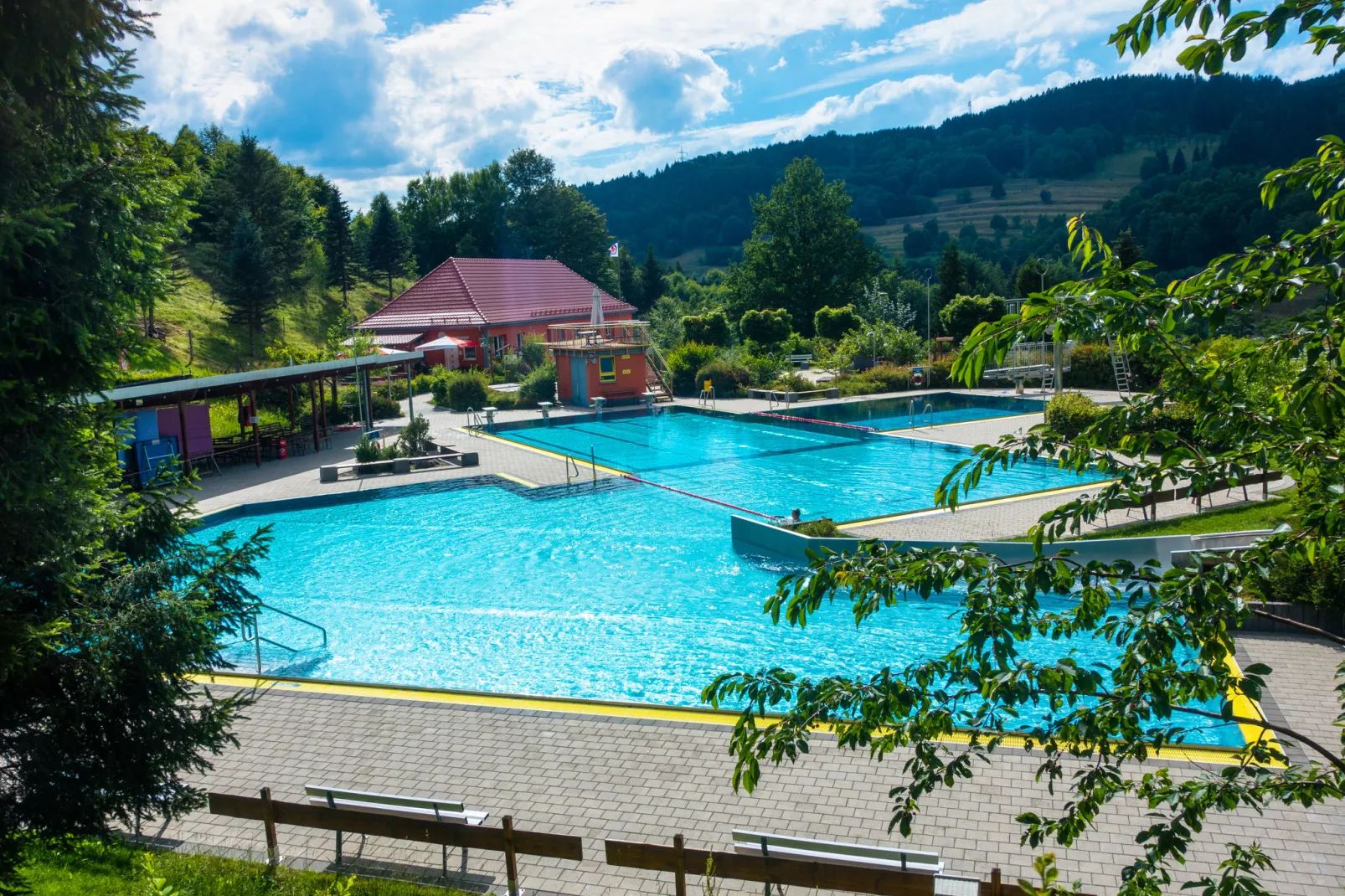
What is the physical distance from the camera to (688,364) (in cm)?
3606

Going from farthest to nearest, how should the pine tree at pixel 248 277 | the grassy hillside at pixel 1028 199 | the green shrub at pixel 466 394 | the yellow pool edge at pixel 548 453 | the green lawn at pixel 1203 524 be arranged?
the grassy hillside at pixel 1028 199 < the pine tree at pixel 248 277 < the green shrub at pixel 466 394 < the yellow pool edge at pixel 548 453 < the green lawn at pixel 1203 524

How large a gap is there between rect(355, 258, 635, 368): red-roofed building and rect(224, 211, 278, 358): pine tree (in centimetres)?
415

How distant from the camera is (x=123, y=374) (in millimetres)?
6934

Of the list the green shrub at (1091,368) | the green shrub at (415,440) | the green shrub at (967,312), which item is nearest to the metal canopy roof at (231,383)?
the green shrub at (415,440)

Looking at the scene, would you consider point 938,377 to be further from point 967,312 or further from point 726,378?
point 726,378

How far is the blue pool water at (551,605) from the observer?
12.0m

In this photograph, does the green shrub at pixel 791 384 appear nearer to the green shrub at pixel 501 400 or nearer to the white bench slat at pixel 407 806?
the green shrub at pixel 501 400

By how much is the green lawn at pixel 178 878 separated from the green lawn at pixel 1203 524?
11869mm

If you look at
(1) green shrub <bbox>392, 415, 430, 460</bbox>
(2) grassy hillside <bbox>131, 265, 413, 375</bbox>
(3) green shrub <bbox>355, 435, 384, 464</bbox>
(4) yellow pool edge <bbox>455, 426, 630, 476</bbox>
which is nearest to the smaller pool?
(4) yellow pool edge <bbox>455, 426, 630, 476</bbox>

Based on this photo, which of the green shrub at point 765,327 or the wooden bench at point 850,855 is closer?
the wooden bench at point 850,855

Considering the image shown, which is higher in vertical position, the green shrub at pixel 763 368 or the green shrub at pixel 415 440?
the green shrub at pixel 763 368

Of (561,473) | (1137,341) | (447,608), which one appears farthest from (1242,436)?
(561,473)

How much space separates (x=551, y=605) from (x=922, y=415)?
63.3 feet

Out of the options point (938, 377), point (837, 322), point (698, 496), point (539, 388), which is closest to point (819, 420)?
point (938, 377)
